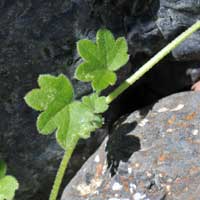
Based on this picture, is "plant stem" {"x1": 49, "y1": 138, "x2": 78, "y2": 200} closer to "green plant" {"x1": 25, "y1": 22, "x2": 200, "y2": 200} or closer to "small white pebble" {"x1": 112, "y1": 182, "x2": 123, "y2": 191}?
"green plant" {"x1": 25, "y1": 22, "x2": 200, "y2": 200}

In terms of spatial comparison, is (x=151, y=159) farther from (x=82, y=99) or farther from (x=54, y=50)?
(x=54, y=50)

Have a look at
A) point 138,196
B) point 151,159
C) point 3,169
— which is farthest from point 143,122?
point 3,169

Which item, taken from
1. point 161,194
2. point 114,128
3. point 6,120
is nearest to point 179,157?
point 161,194

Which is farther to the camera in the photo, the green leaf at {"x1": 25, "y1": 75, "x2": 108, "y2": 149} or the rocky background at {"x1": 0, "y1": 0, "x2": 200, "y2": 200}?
the rocky background at {"x1": 0, "y1": 0, "x2": 200, "y2": 200}

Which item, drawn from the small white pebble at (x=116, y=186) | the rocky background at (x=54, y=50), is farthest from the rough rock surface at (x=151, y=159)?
the rocky background at (x=54, y=50)

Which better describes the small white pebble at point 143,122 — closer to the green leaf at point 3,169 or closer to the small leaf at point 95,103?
the small leaf at point 95,103

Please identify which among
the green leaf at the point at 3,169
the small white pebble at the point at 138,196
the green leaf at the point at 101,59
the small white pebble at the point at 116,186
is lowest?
the small white pebble at the point at 138,196

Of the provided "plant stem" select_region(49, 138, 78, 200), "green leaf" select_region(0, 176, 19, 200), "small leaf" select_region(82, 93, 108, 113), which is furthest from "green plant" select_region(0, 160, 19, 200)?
"small leaf" select_region(82, 93, 108, 113)
